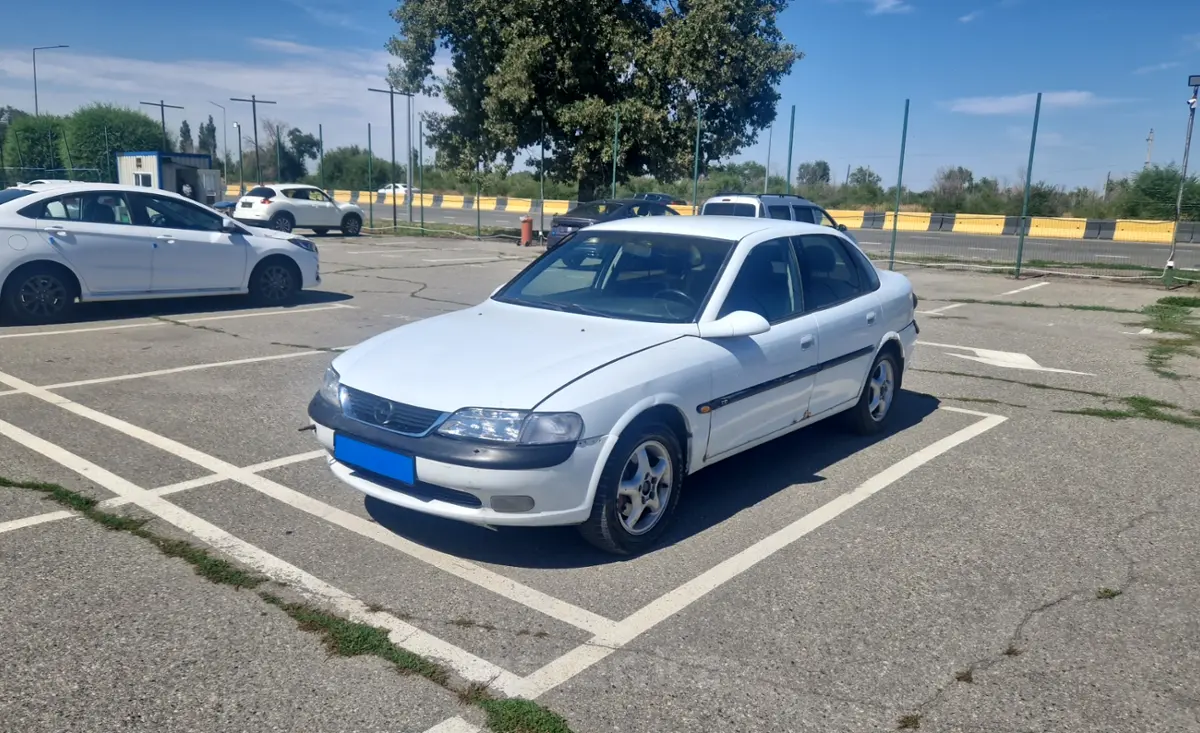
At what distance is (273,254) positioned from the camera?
1188cm

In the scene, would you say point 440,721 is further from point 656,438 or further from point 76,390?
point 76,390

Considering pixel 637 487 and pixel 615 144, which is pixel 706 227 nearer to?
pixel 637 487

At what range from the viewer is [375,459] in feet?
13.6

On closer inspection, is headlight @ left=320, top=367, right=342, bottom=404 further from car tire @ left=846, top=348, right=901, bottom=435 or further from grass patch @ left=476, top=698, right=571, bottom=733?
car tire @ left=846, top=348, right=901, bottom=435

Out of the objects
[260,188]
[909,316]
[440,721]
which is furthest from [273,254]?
[260,188]

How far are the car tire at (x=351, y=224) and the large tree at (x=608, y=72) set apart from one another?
179 inches

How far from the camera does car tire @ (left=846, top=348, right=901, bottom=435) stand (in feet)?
20.8

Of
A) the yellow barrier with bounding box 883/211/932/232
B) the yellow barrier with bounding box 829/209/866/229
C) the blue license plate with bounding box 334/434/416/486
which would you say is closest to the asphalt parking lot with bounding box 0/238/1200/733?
the blue license plate with bounding box 334/434/416/486

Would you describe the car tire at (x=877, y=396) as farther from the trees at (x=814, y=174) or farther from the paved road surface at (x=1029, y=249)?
the trees at (x=814, y=174)

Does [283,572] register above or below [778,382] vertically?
below

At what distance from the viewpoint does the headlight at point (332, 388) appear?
4.43 meters

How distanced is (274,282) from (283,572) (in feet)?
28.6

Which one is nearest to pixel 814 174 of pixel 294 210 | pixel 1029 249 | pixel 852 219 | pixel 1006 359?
pixel 852 219

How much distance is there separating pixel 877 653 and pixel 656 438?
1.39m
